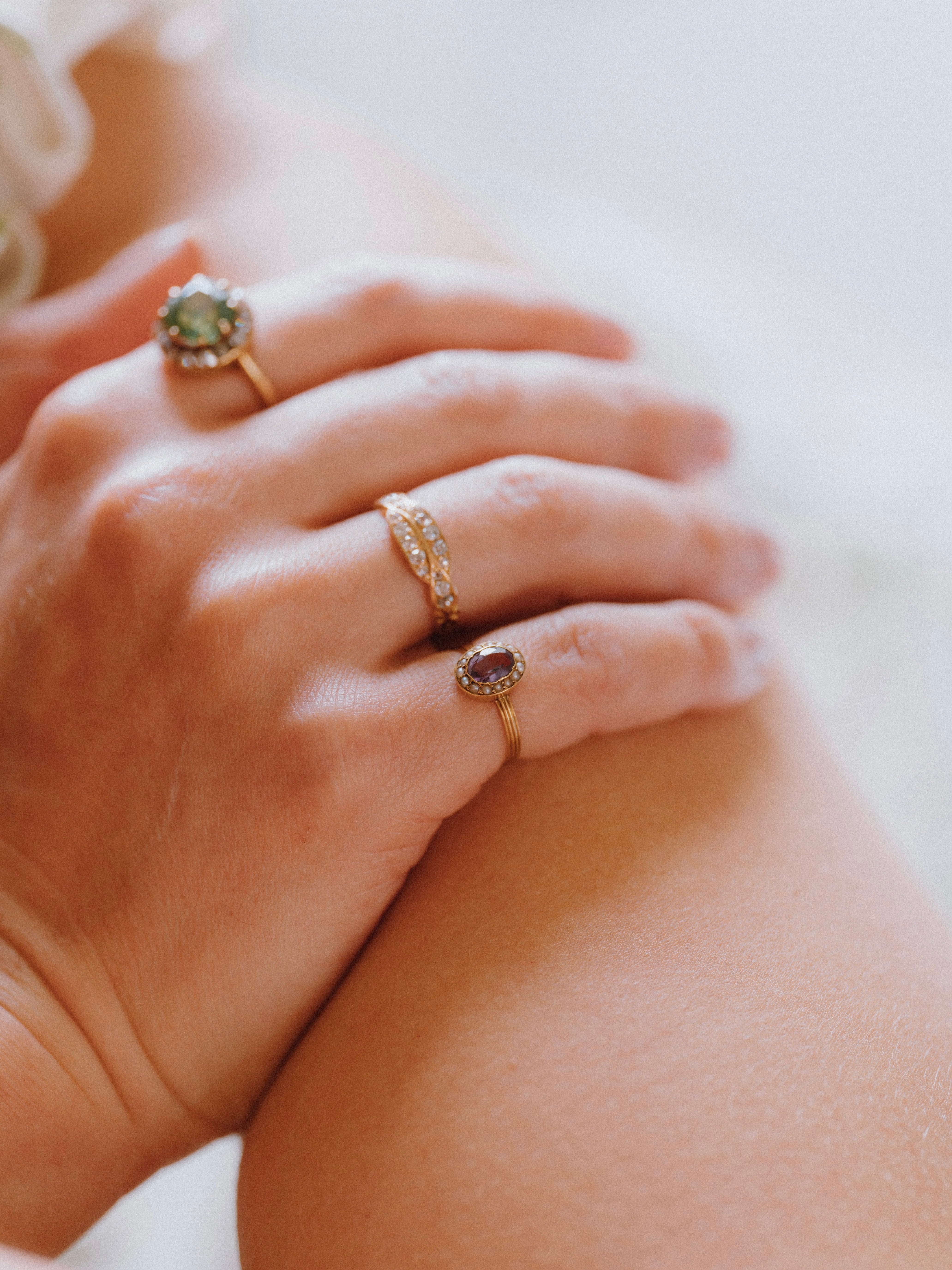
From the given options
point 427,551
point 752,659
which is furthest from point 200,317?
point 752,659

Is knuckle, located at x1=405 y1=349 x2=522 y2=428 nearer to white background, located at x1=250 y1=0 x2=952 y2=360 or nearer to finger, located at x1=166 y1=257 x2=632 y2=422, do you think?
finger, located at x1=166 y1=257 x2=632 y2=422

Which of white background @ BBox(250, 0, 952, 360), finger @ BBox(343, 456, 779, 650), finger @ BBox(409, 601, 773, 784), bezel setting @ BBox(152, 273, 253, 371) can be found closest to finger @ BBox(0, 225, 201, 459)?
bezel setting @ BBox(152, 273, 253, 371)

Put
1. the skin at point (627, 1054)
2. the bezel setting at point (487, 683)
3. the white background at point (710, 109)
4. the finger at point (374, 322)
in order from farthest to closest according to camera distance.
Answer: the white background at point (710, 109) → the finger at point (374, 322) → the bezel setting at point (487, 683) → the skin at point (627, 1054)

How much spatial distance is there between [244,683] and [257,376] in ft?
0.79

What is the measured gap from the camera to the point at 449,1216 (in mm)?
520

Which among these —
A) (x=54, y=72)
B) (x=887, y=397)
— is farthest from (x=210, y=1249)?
(x=887, y=397)

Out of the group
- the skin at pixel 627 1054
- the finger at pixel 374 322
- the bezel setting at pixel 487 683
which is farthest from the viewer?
the finger at pixel 374 322

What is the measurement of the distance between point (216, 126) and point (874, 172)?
39.4 inches

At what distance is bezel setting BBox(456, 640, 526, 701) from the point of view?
613 mm

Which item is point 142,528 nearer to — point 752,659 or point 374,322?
point 374,322

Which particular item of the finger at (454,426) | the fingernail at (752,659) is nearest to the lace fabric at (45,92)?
the finger at (454,426)

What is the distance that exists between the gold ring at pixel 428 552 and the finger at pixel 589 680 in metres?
0.04

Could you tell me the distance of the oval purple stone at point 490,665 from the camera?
615 mm

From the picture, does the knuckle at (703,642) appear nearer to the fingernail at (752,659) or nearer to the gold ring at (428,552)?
the fingernail at (752,659)
